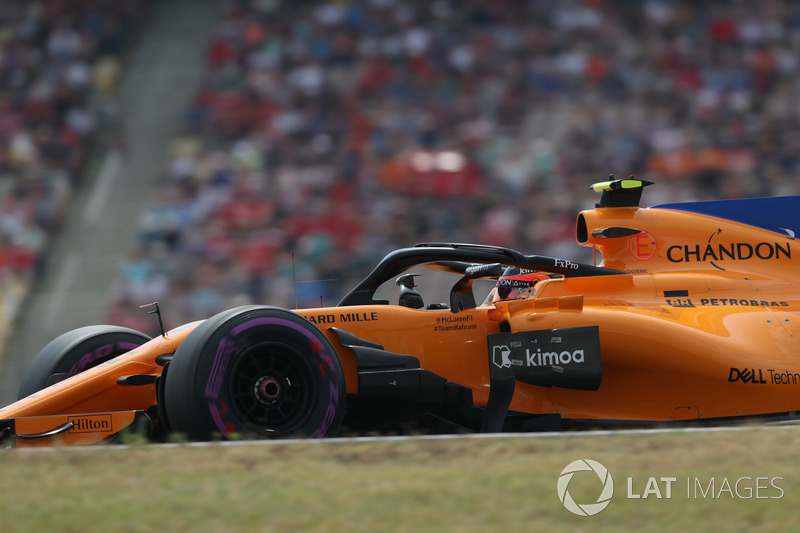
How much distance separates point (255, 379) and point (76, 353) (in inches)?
78.2

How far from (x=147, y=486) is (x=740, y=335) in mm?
3925

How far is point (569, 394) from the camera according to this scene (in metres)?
6.07

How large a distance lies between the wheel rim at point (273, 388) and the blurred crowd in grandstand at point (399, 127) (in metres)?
4.79

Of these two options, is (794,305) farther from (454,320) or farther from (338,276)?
(338,276)

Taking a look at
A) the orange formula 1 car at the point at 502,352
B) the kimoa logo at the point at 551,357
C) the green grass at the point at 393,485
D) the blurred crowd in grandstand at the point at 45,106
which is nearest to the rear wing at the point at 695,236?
the orange formula 1 car at the point at 502,352

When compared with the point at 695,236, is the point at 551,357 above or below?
below

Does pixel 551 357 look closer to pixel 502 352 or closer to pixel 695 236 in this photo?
pixel 502 352

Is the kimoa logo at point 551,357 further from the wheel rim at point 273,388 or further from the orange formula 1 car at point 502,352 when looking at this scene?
the wheel rim at point 273,388

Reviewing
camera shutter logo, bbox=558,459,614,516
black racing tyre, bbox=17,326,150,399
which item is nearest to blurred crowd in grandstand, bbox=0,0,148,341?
black racing tyre, bbox=17,326,150,399

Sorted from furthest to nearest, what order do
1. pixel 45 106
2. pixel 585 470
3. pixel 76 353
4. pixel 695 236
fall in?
1. pixel 45 106
2. pixel 695 236
3. pixel 76 353
4. pixel 585 470

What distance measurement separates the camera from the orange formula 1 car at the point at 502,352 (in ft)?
17.1

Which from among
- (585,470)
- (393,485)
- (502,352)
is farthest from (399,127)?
(393,485)

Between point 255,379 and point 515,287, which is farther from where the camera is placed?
point 515,287

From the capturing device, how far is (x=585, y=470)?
13.3 feet
